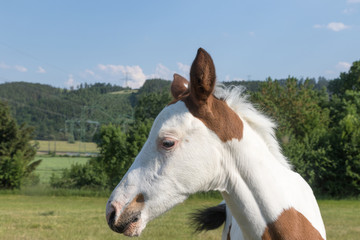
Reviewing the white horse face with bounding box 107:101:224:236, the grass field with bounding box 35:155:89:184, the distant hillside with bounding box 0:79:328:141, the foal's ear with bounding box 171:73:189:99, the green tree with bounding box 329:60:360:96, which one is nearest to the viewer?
the white horse face with bounding box 107:101:224:236

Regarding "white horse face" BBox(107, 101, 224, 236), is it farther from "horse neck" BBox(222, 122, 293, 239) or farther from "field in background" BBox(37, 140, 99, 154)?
"field in background" BBox(37, 140, 99, 154)

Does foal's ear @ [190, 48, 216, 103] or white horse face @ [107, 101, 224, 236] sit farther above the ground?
foal's ear @ [190, 48, 216, 103]

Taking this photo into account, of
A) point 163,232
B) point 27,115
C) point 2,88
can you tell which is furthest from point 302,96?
point 2,88

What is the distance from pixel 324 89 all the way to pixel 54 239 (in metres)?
36.8

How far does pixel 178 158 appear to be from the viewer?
1.86 metres

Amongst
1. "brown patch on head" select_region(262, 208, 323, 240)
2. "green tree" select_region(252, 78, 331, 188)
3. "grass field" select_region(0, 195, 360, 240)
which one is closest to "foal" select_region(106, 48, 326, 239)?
"brown patch on head" select_region(262, 208, 323, 240)

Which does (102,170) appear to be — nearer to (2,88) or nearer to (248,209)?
(248,209)

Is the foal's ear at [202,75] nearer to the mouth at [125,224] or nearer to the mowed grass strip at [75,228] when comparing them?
the mouth at [125,224]

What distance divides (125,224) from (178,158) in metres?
0.44

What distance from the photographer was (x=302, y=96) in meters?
26.7

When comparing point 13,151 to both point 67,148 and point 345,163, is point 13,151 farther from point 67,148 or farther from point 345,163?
point 67,148

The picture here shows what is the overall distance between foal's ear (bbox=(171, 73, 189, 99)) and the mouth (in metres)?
0.84

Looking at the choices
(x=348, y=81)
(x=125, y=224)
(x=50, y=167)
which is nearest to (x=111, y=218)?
(x=125, y=224)

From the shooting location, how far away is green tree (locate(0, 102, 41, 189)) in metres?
20.2
